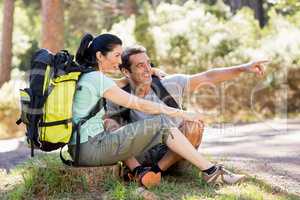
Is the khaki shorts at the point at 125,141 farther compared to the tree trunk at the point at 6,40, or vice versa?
the tree trunk at the point at 6,40

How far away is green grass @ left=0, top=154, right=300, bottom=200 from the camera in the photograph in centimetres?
446

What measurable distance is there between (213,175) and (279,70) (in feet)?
28.2

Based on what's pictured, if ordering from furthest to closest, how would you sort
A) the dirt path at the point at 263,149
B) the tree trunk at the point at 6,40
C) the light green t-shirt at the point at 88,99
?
the tree trunk at the point at 6,40 < the dirt path at the point at 263,149 < the light green t-shirt at the point at 88,99

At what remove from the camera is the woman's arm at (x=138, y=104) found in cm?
436

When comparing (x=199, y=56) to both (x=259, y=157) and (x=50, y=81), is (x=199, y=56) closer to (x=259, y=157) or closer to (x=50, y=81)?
(x=259, y=157)

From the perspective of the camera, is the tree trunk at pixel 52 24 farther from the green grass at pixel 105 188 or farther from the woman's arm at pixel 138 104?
the woman's arm at pixel 138 104

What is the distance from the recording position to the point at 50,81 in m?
4.36

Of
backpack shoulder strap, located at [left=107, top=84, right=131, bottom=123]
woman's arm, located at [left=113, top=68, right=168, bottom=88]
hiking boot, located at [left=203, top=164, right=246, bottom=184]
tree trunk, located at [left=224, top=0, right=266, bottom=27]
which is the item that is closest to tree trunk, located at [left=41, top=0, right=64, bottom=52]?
woman's arm, located at [left=113, top=68, right=168, bottom=88]

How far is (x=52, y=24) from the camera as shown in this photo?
11828 millimetres

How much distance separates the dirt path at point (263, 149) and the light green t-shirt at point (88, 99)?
172 centimetres

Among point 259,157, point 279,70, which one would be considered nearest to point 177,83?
point 259,157

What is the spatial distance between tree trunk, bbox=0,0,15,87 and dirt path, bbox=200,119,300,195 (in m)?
7.53

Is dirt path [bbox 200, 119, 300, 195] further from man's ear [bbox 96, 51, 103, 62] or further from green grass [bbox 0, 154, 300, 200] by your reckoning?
man's ear [bbox 96, 51, 103, 62]

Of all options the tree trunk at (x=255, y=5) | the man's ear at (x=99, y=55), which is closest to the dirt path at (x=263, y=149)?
the man's ear at (x=99, y=55)
